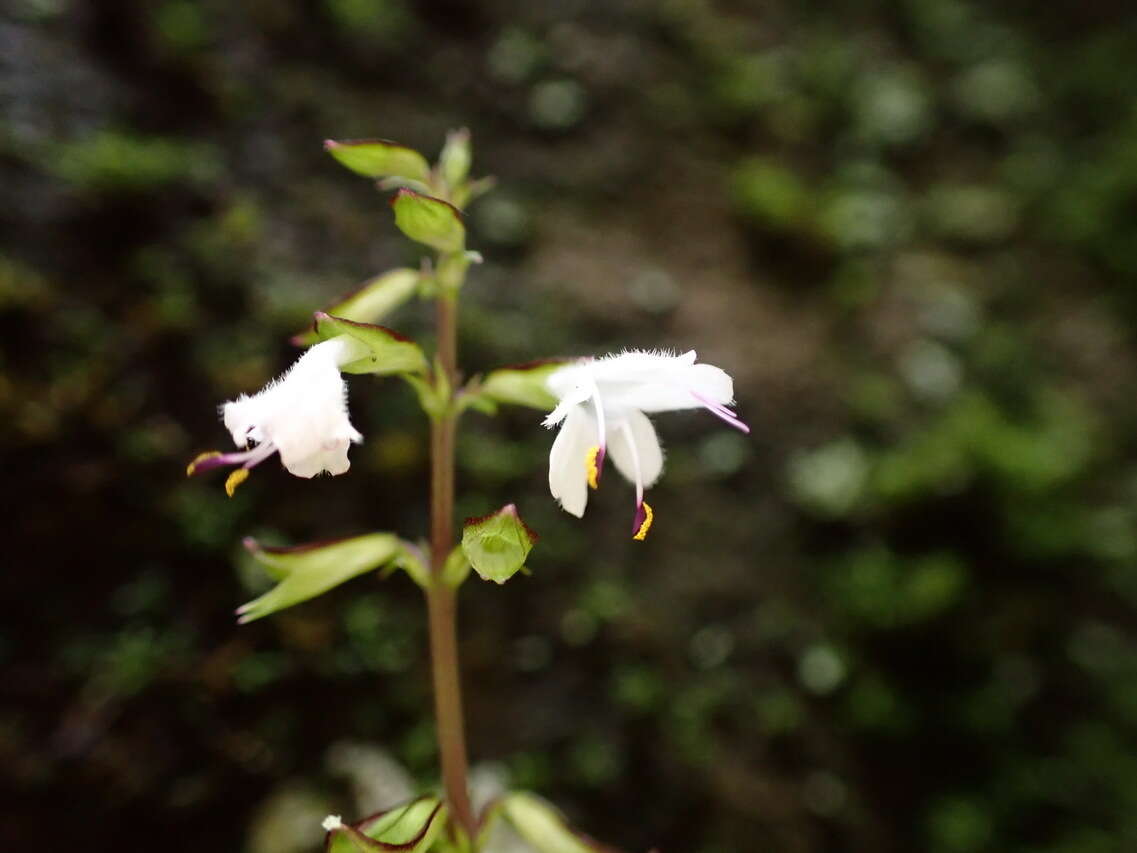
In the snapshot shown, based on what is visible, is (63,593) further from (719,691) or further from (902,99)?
(902,99)

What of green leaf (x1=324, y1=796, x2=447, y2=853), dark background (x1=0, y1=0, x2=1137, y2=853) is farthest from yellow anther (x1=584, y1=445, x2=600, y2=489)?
dark background (x1=0, y1=0, x2=1137, y2=853)

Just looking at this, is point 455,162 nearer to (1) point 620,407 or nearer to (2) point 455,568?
(1) point 620,407

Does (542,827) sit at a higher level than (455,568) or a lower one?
lower

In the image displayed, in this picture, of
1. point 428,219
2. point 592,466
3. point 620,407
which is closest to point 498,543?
point 592,466

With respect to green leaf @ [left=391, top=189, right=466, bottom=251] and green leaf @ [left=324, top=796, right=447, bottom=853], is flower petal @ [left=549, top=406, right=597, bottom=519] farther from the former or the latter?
green leaf @ [left=324, top=796, right=447, bottom=853]

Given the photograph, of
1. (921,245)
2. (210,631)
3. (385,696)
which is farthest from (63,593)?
(921,245)

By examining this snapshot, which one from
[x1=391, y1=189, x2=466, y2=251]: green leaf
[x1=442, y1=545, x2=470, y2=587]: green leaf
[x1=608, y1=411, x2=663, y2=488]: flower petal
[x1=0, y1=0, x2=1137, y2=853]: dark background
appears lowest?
[x1=0, y1=0, x2=1137, y2=853]: dark background
